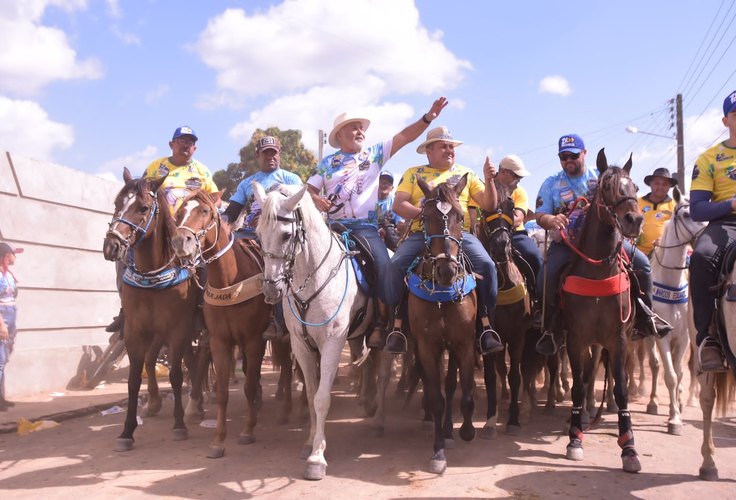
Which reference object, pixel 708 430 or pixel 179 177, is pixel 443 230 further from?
pixel 179 177

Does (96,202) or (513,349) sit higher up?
(96,202)

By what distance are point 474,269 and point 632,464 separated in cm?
221

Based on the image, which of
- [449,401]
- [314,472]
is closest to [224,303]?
[314,472]

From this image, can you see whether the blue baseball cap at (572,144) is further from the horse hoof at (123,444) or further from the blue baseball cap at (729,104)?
the horse hoof at (123,444)

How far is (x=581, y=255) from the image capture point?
540 cm

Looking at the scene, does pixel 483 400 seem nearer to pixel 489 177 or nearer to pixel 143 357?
pixel 489 177

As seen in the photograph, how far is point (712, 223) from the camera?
495 centimetres

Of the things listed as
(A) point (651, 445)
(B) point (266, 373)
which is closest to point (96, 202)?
(B) point (266, 373)

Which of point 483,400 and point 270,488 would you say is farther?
point 483,400

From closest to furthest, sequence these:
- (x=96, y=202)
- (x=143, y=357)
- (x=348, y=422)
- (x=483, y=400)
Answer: (x=143, y=357) → (x=348, y=422) → (x=483, y=400) → (x=96, y=202)

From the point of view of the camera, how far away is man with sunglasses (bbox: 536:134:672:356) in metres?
5.74

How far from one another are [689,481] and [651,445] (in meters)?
1.07

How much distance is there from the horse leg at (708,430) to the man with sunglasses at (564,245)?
2.09 ft

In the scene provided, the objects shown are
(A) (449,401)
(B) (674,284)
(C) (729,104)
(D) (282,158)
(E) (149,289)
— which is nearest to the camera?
(C) (729,104)
